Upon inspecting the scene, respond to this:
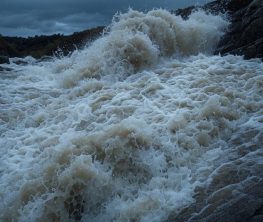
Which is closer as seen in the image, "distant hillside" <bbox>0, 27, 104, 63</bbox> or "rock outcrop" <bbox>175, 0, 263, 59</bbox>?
"rock outcrop" <bbox>175, 0, 263, 59</bbox>

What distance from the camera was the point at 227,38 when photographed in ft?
42.8

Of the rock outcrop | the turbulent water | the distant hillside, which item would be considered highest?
the rock outcrop

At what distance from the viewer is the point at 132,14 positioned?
14383mm

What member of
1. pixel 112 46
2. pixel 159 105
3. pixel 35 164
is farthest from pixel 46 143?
pixel 112 46

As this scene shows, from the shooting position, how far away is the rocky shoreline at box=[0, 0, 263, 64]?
1201 cm

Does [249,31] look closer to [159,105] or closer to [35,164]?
[159,105]

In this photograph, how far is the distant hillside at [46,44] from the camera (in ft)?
65.5

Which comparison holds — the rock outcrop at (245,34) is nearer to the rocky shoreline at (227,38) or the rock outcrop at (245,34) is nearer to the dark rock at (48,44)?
the rocky shoreline at (227,38)

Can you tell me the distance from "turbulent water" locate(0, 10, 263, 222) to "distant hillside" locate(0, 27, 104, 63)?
7.47 m

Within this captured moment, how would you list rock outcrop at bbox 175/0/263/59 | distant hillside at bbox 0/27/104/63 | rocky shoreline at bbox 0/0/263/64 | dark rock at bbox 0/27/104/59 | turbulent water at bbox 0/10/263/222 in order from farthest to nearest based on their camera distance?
distant hillside at bbox 0/27/104/63 < dark rock at bbox 0/27/104/59 < rocky shoreline at bbox 0/0/263/64 < rock outcrop at bbox 175/0/263/59 < turbulent water at bbox 0/10/263/222

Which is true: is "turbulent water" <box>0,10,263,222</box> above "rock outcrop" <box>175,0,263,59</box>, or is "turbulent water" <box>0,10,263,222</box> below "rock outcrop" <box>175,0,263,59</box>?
below

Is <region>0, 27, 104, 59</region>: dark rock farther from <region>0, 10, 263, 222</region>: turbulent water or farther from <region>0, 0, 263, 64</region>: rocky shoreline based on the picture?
<region>0, 10, 263, 222</region>: turbulent water

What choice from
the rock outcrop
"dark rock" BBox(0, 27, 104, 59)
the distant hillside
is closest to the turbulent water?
the rock outcrop

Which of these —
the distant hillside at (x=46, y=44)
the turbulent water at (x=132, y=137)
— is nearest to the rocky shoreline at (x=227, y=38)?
the distant hillside at (x=46, y=44)
